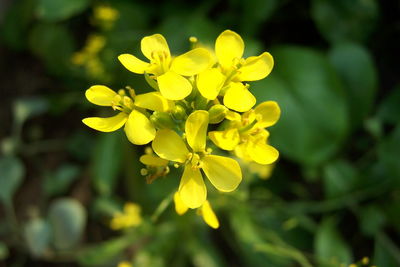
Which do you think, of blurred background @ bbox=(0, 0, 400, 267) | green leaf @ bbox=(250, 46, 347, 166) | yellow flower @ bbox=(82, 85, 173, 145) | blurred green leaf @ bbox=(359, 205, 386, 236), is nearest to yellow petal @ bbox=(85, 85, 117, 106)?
yellow flower @ bbox=(82, 85, 173, 145)

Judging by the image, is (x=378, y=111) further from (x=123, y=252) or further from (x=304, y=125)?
(x=123, y=252)

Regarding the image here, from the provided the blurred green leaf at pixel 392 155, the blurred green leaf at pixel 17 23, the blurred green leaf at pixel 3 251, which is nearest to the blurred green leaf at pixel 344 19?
the blurred green leaf at pixel 392 155

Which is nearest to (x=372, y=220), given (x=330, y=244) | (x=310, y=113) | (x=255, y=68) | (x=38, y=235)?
(x=330, y=244)

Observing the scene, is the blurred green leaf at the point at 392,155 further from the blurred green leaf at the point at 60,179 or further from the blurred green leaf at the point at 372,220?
the blurred green leaf at the point at 60,179

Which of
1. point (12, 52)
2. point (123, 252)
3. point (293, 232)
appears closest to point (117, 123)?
point (293, 232)

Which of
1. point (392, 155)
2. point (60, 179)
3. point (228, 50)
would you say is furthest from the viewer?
point (60, 179)

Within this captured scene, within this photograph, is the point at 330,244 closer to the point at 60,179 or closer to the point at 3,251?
the point at 60,179
